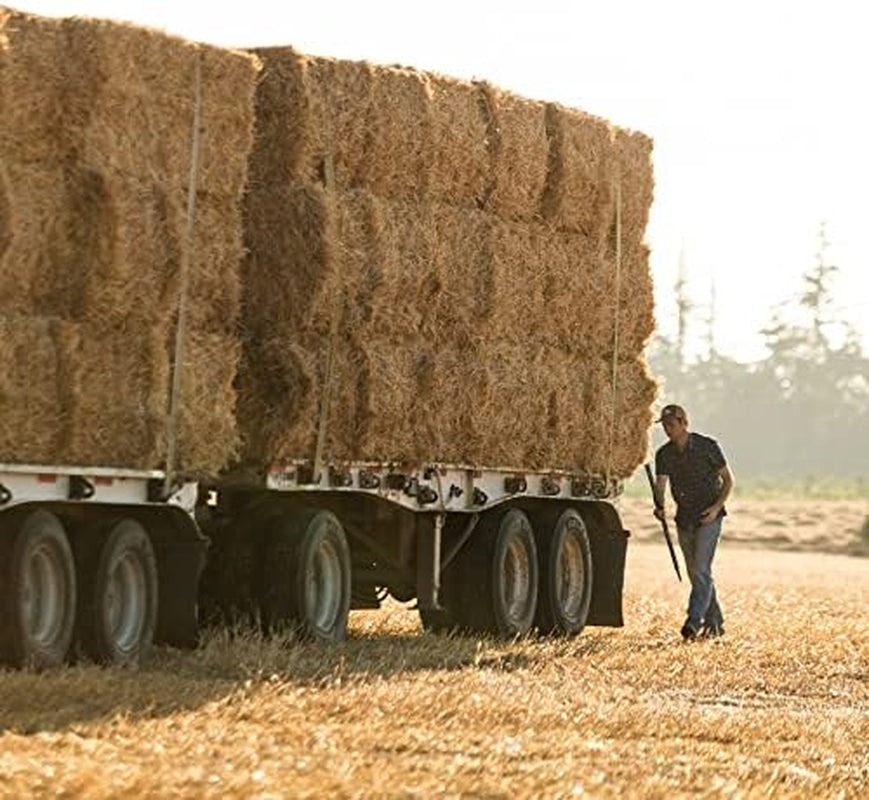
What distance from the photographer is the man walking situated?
26.1 m

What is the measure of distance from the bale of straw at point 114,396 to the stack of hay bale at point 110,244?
12 millimetres

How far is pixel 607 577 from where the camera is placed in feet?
88.9

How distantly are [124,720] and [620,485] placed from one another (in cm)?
1293

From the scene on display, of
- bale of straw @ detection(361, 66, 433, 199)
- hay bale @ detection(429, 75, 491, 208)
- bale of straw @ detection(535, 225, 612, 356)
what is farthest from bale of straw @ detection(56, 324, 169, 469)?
bale of straw @ detection(535, 225, 612, 356)

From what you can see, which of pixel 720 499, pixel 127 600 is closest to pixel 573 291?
pixel 720 499

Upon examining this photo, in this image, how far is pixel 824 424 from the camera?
4983 inches

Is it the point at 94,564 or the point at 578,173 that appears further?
the point at 578,173

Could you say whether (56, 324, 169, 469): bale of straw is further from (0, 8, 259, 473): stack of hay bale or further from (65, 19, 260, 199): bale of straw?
(65, 19, 260, 199): bale of straw

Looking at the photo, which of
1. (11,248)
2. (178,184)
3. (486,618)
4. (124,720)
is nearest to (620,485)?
(486,618)

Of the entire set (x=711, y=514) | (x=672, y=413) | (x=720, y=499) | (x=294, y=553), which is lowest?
(x=294, y=553)

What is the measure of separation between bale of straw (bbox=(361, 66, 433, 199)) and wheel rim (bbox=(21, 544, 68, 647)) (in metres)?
4.91

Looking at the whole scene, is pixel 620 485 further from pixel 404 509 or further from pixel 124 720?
pixel 124 720

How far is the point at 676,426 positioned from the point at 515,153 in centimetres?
277

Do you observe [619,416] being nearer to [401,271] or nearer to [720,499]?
[720,499]
